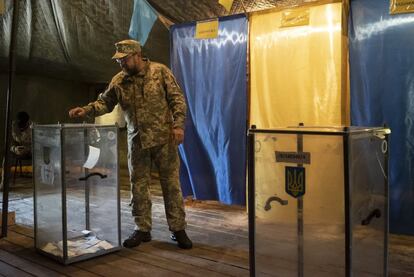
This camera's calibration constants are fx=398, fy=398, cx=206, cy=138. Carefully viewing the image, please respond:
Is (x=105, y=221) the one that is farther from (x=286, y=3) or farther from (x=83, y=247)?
(x=286, y=3)

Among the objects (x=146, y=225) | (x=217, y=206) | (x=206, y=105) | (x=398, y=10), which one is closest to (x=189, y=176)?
(x=217, y=206)

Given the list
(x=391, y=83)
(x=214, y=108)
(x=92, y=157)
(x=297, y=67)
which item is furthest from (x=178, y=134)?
(x=391, y=83)

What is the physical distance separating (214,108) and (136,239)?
133 centimetres

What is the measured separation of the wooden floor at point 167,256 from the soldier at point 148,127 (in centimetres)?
15

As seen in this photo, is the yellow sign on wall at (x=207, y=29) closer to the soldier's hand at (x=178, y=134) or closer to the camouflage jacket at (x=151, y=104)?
the camouflage jacket at (x=151, y=104)

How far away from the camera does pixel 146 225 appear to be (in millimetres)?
2742

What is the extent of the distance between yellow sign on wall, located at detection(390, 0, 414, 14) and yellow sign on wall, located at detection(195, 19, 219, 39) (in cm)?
139

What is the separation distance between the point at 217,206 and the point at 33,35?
265 cm

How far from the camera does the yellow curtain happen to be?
2842 millimetres

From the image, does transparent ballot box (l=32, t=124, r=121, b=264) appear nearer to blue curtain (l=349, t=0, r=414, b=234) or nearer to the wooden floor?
the wooden floor

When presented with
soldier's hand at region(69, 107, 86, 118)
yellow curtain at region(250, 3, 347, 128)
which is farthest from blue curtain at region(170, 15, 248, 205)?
soldier's hand at region(69, 107, 86, 118)

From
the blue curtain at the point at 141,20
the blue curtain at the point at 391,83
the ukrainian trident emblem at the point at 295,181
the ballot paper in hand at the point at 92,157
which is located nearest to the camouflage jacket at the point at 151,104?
the ballot paper in hand at the point at 92,157

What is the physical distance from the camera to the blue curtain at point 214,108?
333cm

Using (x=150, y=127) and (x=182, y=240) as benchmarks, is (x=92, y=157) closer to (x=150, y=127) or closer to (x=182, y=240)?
(x=150, y=127)
